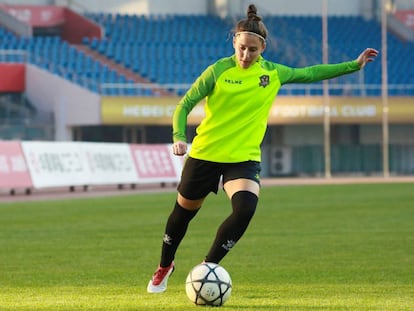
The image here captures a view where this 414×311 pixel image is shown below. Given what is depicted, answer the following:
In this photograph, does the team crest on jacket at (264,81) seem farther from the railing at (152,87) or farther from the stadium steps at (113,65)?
the stadium steps at (113,65)

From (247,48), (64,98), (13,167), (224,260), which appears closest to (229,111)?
(247,48)

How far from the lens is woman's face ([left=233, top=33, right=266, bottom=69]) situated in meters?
9.38

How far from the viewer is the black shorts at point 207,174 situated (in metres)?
9.58

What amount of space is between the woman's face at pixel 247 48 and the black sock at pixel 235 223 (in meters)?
1.02

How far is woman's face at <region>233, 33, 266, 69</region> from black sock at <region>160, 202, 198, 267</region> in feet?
4.14

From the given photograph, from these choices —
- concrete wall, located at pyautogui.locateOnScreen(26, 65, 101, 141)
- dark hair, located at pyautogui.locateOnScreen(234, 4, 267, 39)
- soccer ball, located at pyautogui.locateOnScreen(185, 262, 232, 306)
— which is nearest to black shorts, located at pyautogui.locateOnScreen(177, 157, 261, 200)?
soccer ball, located at pyautogui.locateOnScreen(185, 262, 232, 306)

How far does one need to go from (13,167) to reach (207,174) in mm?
23327

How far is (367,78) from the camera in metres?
56.3

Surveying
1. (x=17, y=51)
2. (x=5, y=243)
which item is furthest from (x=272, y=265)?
(x=17, y=51)

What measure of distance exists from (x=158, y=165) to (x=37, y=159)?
27.1 ft

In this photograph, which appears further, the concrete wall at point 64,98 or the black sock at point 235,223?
the concrete wall at point 64,98

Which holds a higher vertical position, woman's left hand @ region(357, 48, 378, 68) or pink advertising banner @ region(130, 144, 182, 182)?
woman's left hand @ region(357, 48, 378, 68)

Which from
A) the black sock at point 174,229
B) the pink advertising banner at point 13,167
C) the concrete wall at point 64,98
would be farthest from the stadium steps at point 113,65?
the black sock at point 174,229

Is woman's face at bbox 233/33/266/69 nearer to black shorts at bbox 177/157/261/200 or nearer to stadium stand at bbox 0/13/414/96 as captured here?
black shorts at bbox 177/157/261/200
